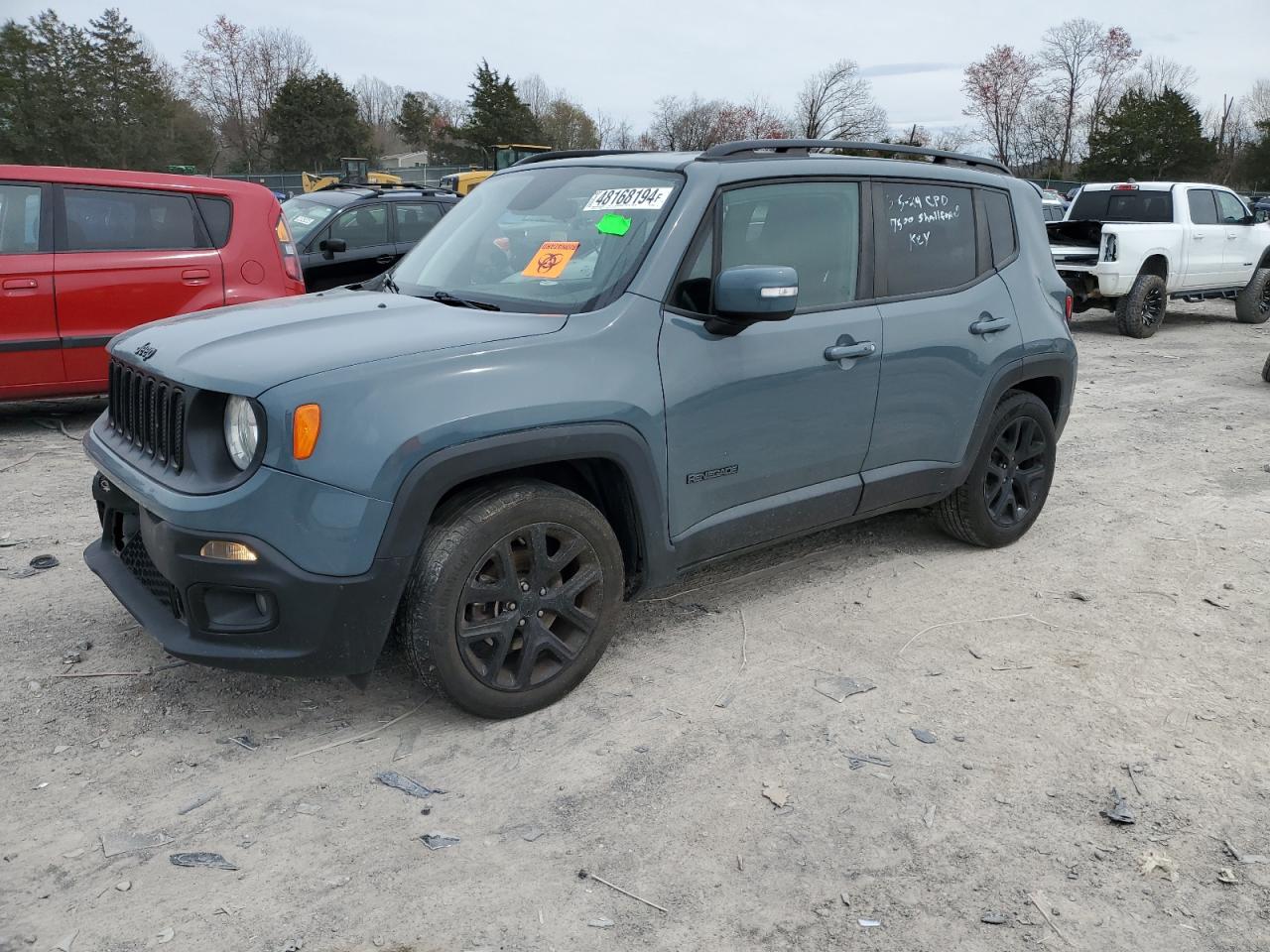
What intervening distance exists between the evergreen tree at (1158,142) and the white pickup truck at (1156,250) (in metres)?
35.8

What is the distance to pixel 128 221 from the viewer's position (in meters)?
7.13

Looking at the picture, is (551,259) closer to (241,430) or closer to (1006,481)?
(241,430)

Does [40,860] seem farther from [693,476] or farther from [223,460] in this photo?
[693,476]

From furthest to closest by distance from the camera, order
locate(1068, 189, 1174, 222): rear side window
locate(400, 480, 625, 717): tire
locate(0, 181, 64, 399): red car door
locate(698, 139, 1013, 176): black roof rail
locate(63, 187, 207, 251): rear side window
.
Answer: locate(1068, 189, 1174, 222): rear side window
locate(63, 187, 207, 251): rear side window
locate(0, 181, 64, 399): red car door
locate(698, 139, 1013, 176): black roof rail
locate(400, 480, 625, 717): tire

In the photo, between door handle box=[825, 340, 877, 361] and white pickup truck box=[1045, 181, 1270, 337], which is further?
white pickup truck box=[1045, 181, 1270, 337]

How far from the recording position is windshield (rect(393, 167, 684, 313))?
3547 millimetres

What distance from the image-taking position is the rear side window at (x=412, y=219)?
1079 centimetres

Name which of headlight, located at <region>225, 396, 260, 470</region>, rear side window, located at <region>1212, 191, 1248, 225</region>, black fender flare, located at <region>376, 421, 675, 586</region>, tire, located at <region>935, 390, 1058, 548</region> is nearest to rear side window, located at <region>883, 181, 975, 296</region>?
tire, located at <region>935, 390, 1058, 548</region>

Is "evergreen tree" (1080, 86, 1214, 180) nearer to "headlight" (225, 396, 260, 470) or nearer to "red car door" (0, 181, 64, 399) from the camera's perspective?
"red car door" (0, 181, 64, 399)

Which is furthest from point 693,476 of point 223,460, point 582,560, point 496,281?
point 223,460

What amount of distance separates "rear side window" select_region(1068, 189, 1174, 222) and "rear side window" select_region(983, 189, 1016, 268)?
9938 mm

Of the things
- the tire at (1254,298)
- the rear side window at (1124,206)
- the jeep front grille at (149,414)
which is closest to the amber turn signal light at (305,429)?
the jeep front grille at (149,414)

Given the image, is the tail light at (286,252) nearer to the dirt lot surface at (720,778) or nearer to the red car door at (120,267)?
the red car door at (120,267)

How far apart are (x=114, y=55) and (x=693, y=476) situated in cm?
5450
